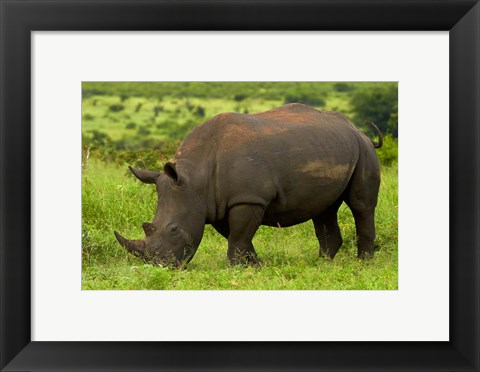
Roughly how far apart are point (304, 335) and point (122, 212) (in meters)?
5.59

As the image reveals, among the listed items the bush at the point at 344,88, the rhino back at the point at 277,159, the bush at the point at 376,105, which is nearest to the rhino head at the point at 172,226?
the rhino back at the point at 277,159

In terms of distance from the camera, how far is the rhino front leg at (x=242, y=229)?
10.4 m

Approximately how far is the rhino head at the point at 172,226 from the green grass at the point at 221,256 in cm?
17

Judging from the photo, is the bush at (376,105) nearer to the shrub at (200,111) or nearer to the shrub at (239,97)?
the shrub at (200,111)

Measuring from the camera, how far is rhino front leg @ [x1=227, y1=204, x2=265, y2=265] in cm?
1038

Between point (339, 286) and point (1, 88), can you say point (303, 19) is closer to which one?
point (1, 88)

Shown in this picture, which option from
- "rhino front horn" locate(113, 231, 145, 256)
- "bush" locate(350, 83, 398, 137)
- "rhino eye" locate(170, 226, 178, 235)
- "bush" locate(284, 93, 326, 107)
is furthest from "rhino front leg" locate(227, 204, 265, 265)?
"bush" locate(284, 93, 326, 107)

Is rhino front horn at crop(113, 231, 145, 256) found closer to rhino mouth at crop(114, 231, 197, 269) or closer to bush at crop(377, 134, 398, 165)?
rhino mouth at crop(114, 231, 197, 269)

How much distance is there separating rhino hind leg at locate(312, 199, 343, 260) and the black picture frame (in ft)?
13.5

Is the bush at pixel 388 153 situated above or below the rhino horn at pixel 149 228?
above

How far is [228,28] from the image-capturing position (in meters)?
7.56

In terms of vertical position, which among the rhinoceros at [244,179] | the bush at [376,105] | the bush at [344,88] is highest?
the bush at [344,88]

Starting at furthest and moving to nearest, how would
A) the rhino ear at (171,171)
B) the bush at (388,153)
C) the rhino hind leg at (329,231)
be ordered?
1. the bush at (388,153)
2. the rhino hind leg at (329,231)
3. the rhino ear at (171,171)

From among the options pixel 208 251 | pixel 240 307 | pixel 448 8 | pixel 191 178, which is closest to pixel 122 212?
pixel 208 251
